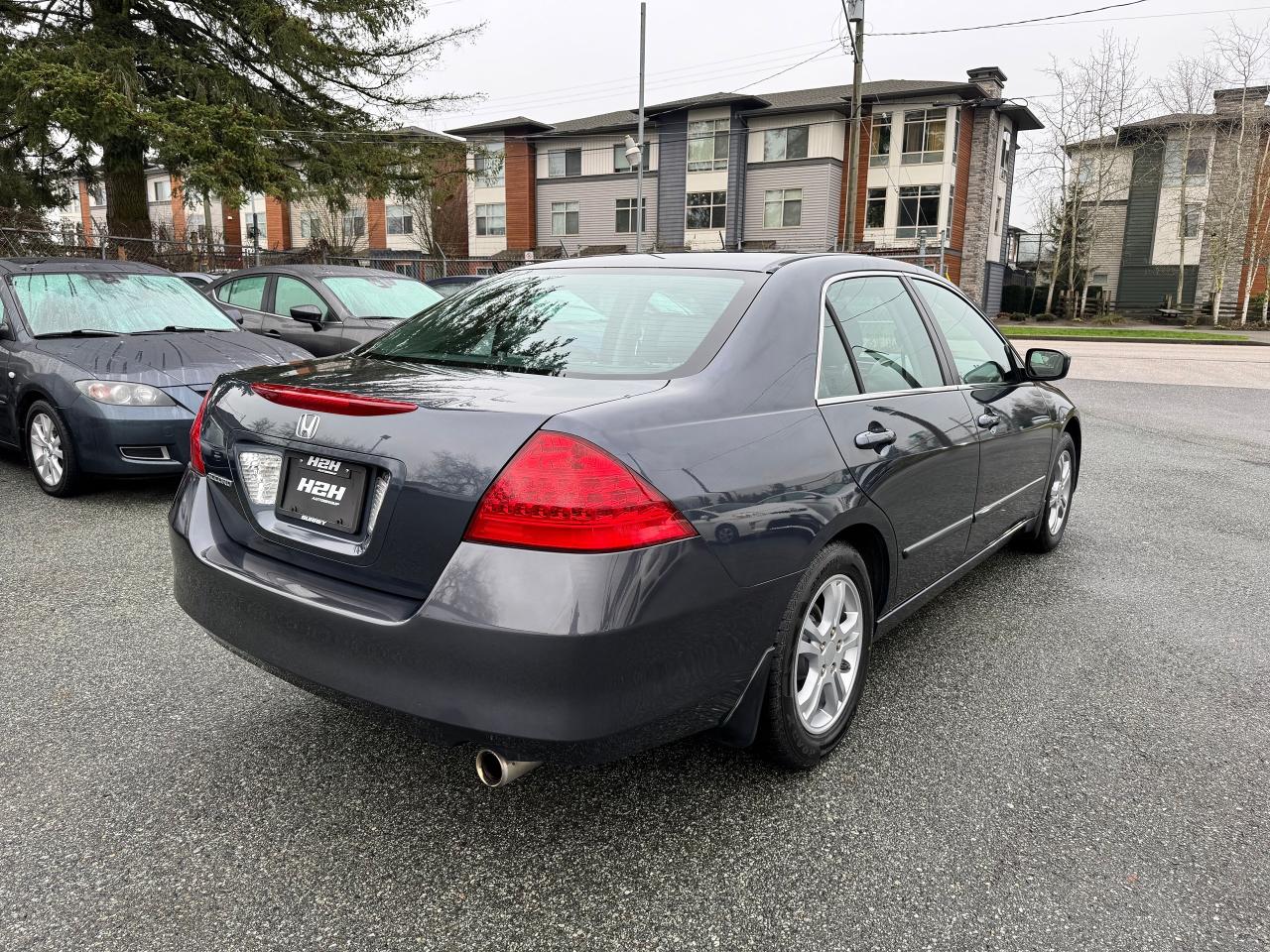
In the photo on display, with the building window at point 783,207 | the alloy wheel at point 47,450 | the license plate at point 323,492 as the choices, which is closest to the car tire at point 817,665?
the license plate at point 323,492

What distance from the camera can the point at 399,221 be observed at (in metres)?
54.2

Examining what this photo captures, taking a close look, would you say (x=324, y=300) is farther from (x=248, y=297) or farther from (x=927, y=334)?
(x=927, y=334)

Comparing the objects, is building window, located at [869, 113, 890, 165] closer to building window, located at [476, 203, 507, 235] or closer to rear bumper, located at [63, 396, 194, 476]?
building window, located at [476, 203, 507, 235]

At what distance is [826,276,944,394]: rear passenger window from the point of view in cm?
311

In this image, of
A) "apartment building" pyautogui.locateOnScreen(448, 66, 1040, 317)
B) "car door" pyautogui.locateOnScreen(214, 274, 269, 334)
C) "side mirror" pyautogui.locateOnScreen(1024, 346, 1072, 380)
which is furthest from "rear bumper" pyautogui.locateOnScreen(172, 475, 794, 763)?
"apartment building" pyautogui.locateOnScreen(448, 66, 1040, 317)

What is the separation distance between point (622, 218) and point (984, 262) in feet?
58.1

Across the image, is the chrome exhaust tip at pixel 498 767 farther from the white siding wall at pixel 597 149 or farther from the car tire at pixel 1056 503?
the white siding wall at pixel 597 149

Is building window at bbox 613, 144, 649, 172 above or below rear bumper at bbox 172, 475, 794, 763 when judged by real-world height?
above

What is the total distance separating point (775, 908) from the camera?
2.19m

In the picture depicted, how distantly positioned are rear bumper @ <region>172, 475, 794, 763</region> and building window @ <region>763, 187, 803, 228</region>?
4296cm

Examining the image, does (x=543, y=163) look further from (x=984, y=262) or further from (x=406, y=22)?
(x=406, y=22)

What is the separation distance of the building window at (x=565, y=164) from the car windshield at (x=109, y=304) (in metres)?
44.1

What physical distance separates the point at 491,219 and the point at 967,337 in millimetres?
50123

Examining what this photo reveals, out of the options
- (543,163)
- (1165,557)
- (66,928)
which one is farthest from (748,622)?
(543,163)
